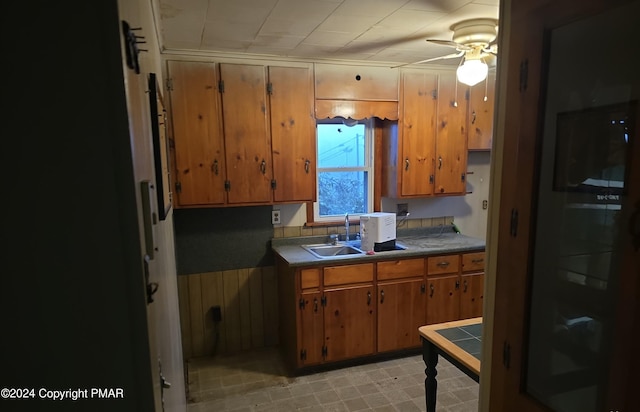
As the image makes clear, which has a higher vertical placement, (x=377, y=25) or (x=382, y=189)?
(x=377, y=25)

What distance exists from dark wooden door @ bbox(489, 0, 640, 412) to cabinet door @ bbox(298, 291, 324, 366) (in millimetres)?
1692

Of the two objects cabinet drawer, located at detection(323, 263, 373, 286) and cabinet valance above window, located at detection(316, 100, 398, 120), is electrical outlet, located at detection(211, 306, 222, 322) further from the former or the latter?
cabinet valance above window, located at detection(316, 100, 398, 120)

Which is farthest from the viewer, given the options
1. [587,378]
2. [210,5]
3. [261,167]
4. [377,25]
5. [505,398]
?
[261,167]

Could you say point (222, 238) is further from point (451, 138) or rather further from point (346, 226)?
point (451, 138)

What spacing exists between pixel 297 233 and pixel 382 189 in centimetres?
Result: 91

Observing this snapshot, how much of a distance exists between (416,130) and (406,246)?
3.34 ft

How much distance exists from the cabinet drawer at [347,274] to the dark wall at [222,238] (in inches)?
26.7

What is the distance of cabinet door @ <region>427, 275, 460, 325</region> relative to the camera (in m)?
3.17

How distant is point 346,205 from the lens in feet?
11.7

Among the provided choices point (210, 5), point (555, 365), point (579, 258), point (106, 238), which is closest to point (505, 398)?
point (555, 365)

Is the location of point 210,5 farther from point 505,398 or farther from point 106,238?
point 505,398

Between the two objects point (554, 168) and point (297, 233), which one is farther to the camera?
point (297, 233)

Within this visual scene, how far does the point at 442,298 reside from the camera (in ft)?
10.5

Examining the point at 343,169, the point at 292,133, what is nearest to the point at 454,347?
the point at 292,133
